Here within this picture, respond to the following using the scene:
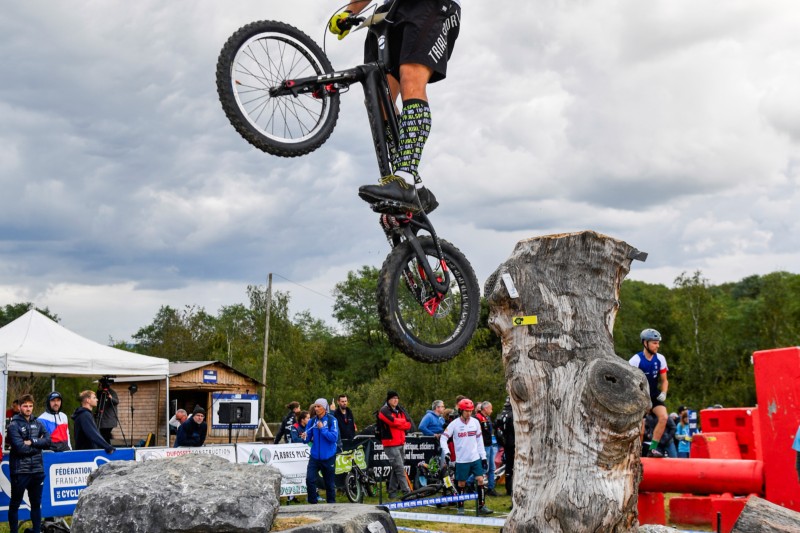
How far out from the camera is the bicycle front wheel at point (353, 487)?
1410 cm

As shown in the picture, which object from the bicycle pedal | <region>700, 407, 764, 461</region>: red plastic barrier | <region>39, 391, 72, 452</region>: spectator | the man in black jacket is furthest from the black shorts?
<region>700, 407, 764, 461</region>: red plastic barrier

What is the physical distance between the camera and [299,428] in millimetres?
15930

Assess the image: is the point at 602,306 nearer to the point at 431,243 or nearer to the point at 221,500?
the point at 431,243

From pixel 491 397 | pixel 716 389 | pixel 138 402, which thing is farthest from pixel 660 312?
pixel 138 402

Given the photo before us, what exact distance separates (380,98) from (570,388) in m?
2.37

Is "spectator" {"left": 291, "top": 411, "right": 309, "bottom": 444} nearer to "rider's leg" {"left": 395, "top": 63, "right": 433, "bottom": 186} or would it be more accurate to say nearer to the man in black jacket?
the man in black jacket

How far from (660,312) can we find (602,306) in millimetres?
53339

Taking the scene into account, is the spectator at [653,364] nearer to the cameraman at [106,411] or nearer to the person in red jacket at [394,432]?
the person in red jacket at [394,432]

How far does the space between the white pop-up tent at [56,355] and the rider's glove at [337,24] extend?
10295mm

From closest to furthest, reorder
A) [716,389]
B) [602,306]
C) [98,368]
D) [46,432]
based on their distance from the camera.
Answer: [602,306] → [46,432] → [98,368] → [716,389]

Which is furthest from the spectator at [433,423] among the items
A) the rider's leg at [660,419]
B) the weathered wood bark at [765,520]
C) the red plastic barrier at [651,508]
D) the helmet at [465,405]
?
the weathered wood bark at [765,520]

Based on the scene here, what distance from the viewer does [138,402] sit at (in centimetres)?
3338

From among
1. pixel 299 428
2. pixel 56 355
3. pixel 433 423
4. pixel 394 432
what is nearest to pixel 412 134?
pixel 394 432

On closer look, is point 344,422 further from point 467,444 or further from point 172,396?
point 172,396
